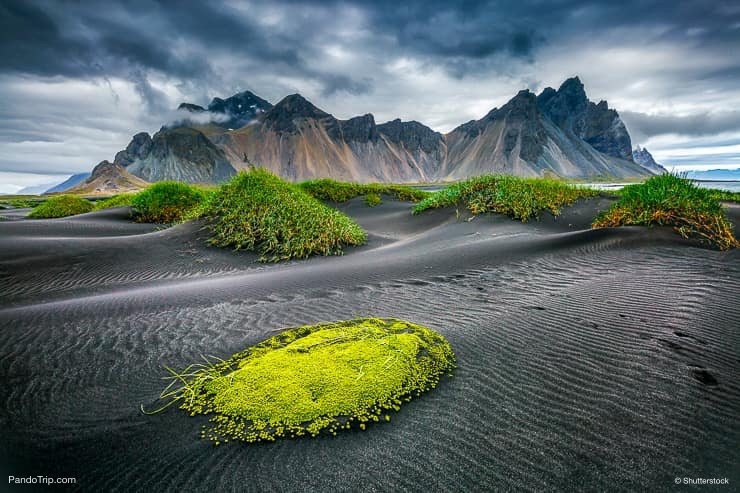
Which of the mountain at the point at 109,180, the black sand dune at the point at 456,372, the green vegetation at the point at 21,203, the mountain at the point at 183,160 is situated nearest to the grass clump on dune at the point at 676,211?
the black sand dune at the point at 456,372

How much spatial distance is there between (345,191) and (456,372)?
54.3 feet

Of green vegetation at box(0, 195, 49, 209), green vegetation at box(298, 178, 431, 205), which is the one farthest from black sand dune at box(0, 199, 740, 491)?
green vegetation at box(0, 195, 49, 209)

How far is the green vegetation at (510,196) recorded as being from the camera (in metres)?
10.3

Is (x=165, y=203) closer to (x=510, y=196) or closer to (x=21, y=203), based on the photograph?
(x=510, y=196)

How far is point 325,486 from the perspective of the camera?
5.29 feet

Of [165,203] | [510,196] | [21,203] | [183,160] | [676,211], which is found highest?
[183,160]

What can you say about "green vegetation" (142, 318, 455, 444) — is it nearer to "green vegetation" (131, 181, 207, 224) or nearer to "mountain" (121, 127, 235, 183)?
"green vegetation" (131, 181, 207, 224)

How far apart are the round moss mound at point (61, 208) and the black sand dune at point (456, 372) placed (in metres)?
14.3

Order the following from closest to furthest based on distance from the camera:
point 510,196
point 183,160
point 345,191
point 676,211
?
point 676,211
point 510,196
point 345,191
point 183,160

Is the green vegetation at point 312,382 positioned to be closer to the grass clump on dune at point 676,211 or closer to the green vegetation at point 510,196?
the grass clump on dune at point 676,211

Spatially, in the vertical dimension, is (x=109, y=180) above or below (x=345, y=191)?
above

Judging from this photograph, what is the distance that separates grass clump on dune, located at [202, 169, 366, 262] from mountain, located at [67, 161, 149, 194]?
16504 centimetres

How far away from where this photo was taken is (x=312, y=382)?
2.21m


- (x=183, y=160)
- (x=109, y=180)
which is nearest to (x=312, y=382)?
(x=109, y=180)
